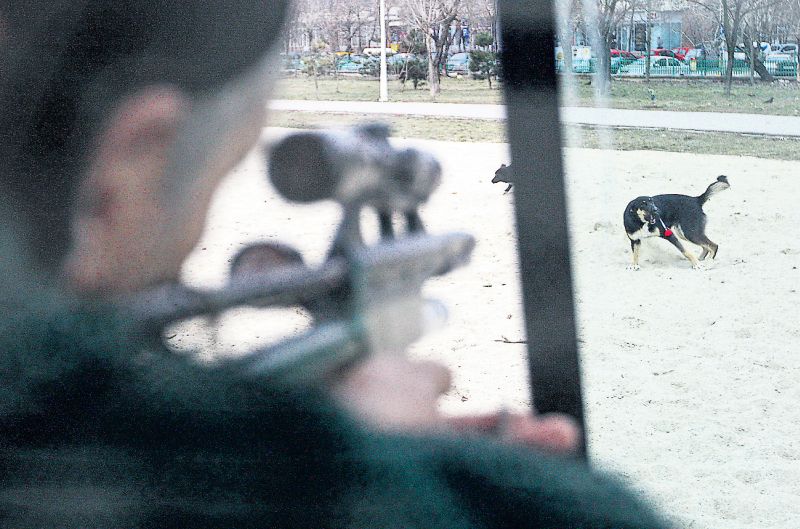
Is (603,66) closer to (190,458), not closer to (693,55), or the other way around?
(190,458)

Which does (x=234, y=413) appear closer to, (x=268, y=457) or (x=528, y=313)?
(x=268, y=457)

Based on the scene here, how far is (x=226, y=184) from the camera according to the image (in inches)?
22.0

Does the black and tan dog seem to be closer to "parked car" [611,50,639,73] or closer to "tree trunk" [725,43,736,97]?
"tree trunk" [725,43,736,97]

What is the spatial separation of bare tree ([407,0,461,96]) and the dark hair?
0.31m

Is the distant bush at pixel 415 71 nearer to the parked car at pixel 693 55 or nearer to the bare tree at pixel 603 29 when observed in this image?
the bare tree at pixel 603 29

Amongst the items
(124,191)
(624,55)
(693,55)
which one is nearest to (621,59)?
(624,55)

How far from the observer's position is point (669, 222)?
5.48 m

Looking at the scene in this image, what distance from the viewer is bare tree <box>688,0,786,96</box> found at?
12.8ft

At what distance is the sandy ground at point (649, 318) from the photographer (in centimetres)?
59

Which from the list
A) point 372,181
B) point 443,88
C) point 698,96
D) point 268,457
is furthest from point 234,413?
point 698,96

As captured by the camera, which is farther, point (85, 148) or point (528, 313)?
point (528, 313)

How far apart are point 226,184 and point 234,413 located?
0.12 metres

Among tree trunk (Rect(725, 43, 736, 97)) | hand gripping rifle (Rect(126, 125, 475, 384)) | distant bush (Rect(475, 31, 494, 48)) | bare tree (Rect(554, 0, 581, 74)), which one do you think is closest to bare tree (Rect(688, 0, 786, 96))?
tree trunk (Rect(725, 43, 736, 97))

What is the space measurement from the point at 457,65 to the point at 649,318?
3963 mm
